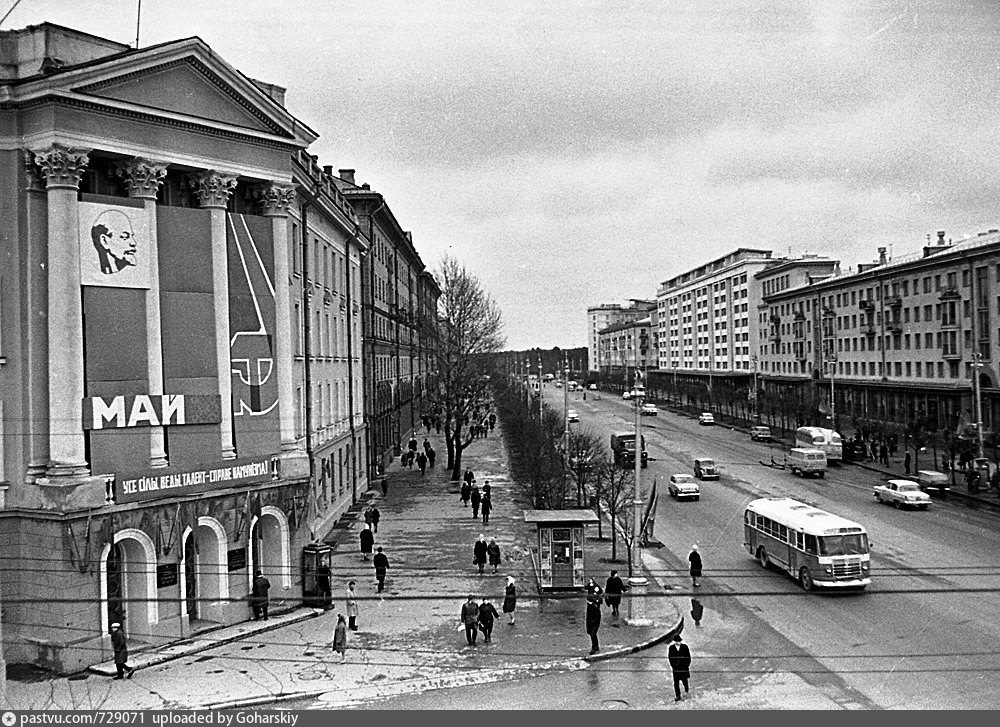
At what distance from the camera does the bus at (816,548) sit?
26.9m

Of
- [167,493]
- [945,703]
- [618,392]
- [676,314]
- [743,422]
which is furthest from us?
[618,392]

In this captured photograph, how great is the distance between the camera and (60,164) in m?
21.8

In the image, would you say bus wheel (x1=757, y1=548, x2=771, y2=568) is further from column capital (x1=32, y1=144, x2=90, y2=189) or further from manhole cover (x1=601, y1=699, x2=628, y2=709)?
column capital (x1=32, y1=144, x2=90, y2=189)

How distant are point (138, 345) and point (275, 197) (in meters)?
6.66

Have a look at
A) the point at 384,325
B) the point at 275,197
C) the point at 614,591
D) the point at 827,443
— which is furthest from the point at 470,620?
the point at 384,325

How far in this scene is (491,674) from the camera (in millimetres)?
20156

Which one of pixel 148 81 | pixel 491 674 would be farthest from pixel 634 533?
pixel 148 81

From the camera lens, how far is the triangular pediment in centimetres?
2275

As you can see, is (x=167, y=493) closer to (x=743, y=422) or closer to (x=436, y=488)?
(x=436, y=488)

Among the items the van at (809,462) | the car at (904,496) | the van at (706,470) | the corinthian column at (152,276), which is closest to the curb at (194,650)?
the corinthian column at (152,276)

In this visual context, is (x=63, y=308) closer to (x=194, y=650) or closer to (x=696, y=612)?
(x=194, y=650)

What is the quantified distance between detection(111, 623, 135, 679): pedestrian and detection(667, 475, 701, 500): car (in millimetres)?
31782

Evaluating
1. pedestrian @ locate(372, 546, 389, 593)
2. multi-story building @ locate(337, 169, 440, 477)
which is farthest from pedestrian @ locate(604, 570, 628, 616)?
multi-story building @ locate(337, 169, 440, 477)
